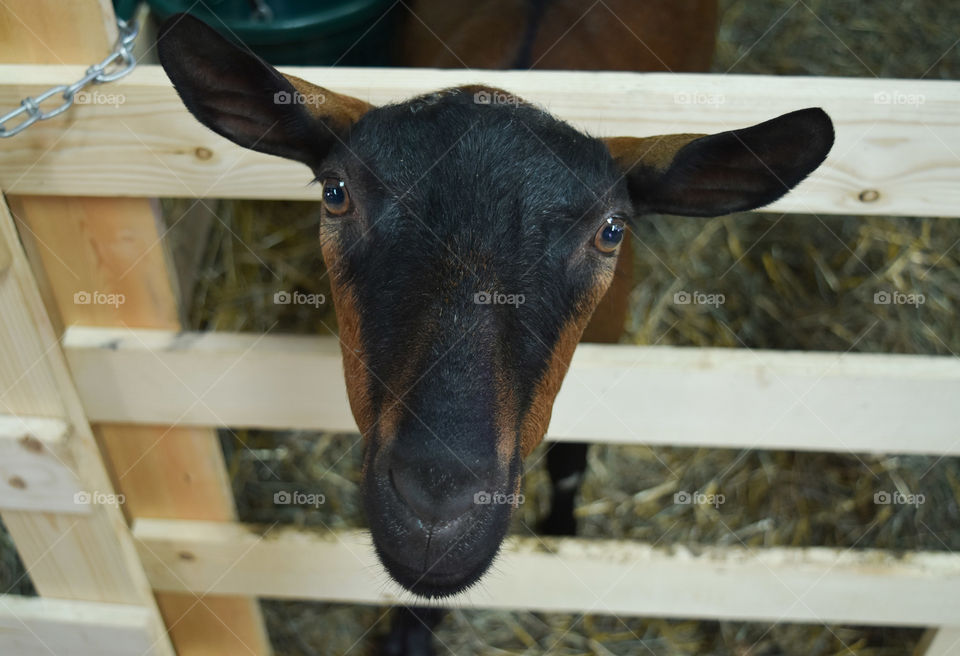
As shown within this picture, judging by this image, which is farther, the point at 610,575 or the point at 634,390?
the point at 610,575

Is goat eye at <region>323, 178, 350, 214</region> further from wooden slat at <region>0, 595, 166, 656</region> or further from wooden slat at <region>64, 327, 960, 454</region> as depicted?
wooden slat at <region>0, 595, 166, 656</region>

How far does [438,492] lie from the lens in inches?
63.4

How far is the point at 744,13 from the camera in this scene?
5391mm

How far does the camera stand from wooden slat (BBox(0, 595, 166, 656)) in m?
2.96

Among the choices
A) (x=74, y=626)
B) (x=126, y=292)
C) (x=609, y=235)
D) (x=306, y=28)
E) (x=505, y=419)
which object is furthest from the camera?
(x=306, y=28)

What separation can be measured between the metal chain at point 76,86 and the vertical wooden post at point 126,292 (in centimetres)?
4

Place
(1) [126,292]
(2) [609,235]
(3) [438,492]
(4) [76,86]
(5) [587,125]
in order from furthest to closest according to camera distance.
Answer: (1) [126,292], (5) [587,125], (2) [609,235], (4) [76,86], (3) [438,492]

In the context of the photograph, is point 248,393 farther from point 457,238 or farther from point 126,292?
point 457,238

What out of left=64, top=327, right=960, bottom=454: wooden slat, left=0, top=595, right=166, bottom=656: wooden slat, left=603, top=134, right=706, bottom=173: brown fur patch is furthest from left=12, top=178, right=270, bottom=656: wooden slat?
left=603, top=134, right=706, bottom=173: brown fur patch

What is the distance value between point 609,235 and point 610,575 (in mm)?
1472

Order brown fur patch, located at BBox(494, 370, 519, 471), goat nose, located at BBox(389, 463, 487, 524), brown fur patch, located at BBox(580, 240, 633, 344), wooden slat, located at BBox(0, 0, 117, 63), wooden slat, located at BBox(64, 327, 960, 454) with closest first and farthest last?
goat nose, located at BBox(389, 463, 487, 524)
brown fur patch, located at BBox(494, 370, 519, 471)
wooden slat, located at BBox(0, 0, 117, 63)
wooden slat, located at BBox(64, 327, 960, 454)
brown fur patch, located at BBox(580, 240, 633, 344)

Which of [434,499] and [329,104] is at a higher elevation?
[329,104]

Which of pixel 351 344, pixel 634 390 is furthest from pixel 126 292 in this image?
pixel 634 390

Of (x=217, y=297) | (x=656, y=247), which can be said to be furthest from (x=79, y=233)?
(x=656, y=247)
